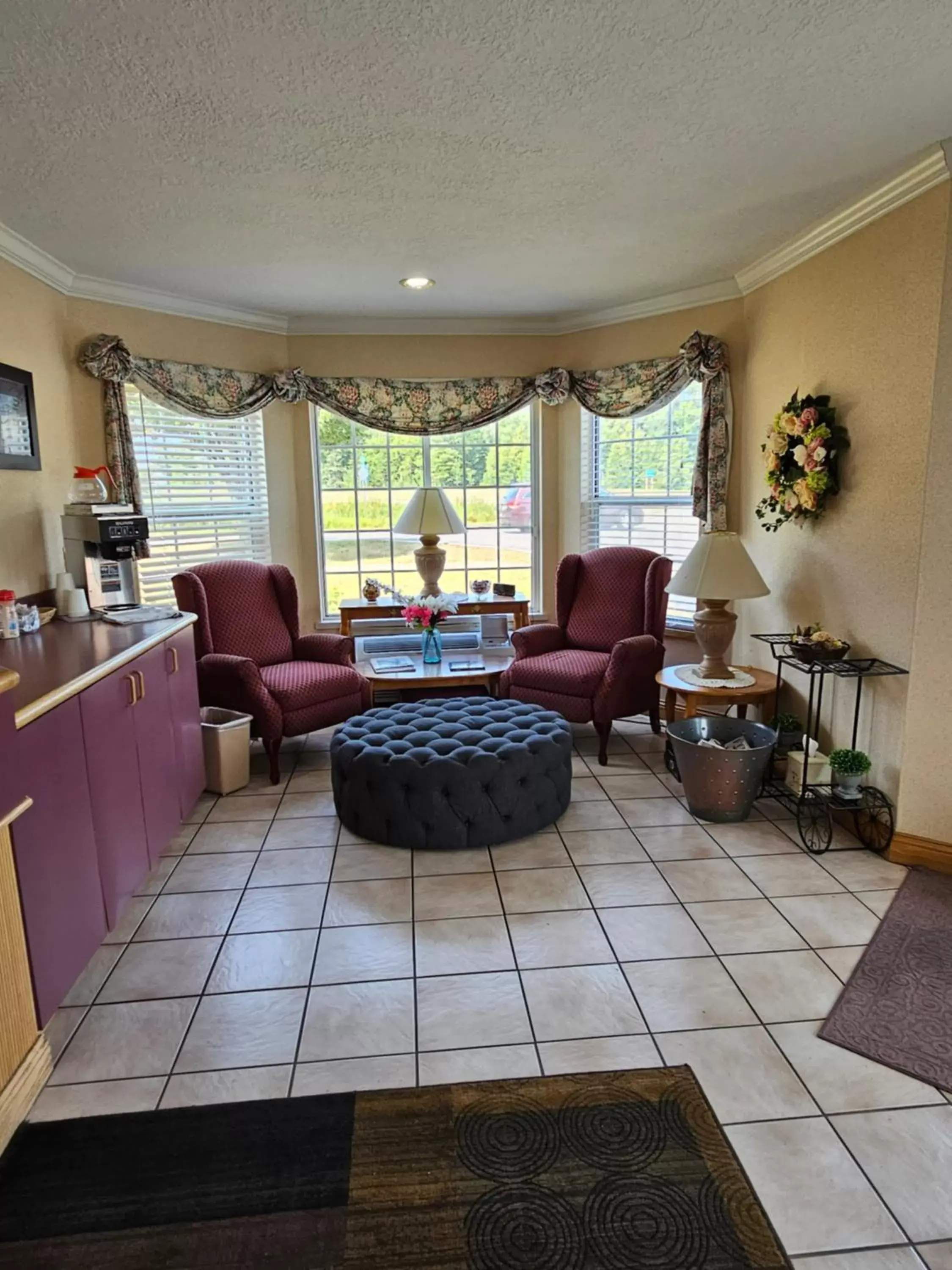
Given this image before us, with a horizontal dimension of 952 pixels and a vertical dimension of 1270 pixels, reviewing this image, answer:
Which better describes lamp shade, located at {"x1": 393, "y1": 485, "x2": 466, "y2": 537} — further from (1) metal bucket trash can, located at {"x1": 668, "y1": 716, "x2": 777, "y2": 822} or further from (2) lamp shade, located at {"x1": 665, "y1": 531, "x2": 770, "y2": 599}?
(1) metal bucket trash can, located at {"x1": 668, "y1": 716, "x2": 777, "y2": 822}

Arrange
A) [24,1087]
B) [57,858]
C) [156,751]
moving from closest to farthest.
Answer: [24,1087], [57,858], [156,751]

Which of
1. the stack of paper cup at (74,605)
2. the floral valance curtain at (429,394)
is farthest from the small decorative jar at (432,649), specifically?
the stack of paper cup at (74,605)

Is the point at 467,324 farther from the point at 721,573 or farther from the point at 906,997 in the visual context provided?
the point at 906,997

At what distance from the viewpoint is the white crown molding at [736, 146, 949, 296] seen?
2568 mm

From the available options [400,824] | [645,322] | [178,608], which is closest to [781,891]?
[400,824]

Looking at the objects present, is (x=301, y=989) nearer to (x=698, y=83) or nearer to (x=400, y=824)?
(x=400, y=824)

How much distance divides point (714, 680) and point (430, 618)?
65.2 inches

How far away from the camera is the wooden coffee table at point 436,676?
4266mm

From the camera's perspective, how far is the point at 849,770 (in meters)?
2.98

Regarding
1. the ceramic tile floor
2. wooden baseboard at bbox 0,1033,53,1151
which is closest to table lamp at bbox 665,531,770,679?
the ceramic tile floor

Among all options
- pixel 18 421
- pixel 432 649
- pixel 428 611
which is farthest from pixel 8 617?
pixel 432 649

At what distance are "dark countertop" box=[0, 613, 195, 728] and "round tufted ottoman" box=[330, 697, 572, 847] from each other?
3.01 feet

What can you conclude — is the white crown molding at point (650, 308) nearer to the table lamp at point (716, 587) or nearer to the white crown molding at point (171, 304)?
the table lamp at point (716, 587)

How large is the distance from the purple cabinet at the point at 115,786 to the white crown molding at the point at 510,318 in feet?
6.86
